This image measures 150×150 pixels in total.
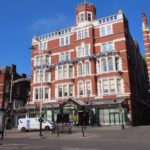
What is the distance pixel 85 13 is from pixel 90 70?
1267 cm

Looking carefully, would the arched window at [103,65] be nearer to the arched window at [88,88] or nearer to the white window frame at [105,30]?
the arched window at [88,88]

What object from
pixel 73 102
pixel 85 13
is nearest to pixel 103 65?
pixel 73 102

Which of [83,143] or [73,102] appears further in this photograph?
[73,102]

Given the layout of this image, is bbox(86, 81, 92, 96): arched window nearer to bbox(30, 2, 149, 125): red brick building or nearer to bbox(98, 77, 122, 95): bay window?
bbox(30, 2, 149, 125): red brick building

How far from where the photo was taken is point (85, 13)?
49.0 meters

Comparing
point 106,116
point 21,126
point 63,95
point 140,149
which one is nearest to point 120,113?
point 106,116

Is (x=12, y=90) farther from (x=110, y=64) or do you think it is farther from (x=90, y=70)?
(x=110, y=64)

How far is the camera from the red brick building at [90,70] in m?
41.0

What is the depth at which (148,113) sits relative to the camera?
174ft

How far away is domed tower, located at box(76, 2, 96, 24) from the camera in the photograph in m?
A: 48.9

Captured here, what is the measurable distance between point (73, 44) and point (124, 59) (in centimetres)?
1134

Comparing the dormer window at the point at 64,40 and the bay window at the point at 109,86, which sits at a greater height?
the dormer window at the point at 64,40

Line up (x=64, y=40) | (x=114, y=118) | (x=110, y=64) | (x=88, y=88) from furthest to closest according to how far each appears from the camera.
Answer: (x=64, y=40)
(x=88, y=88)
(x=110, y=64)
(x=114, y=118)

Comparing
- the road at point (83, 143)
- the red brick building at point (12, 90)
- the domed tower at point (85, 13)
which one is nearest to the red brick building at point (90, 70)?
the domed tower at point (85, 13)
